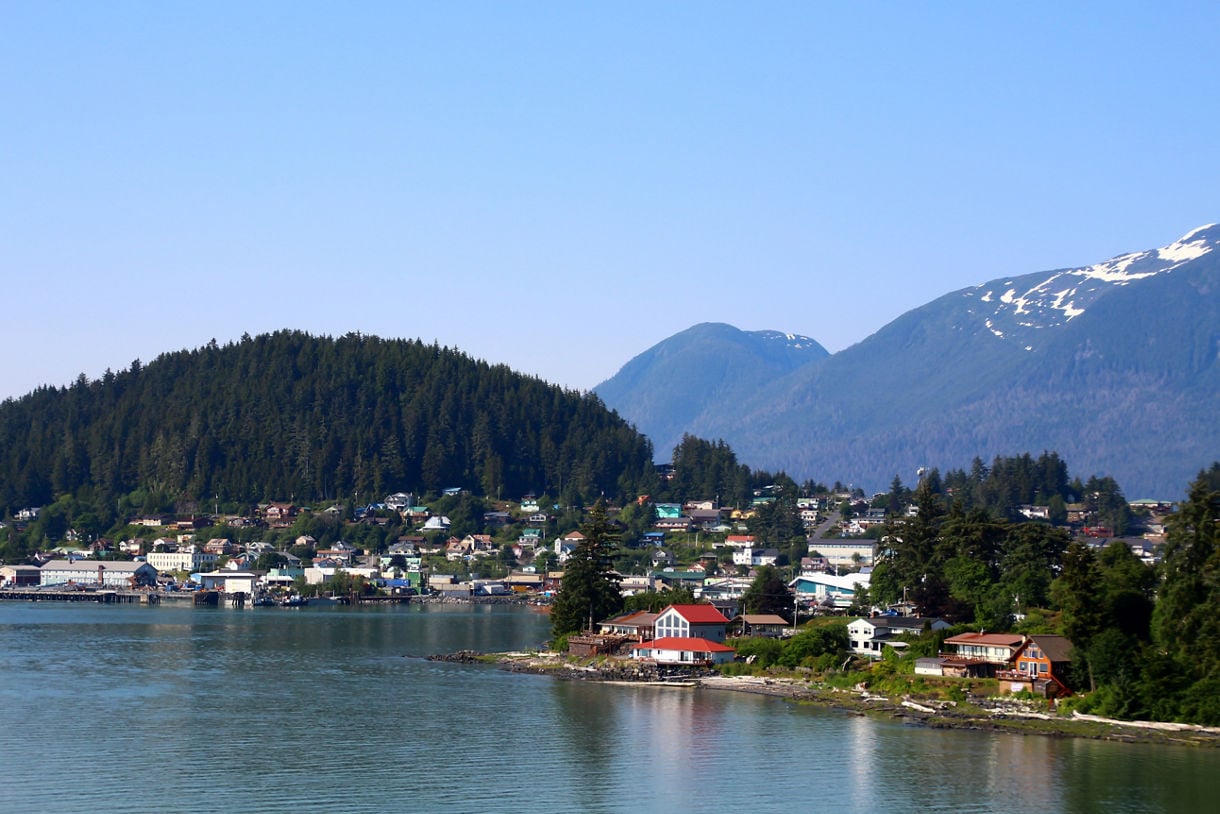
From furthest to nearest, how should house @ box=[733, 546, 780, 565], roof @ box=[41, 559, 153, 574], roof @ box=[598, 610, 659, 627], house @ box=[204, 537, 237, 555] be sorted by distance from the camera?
house @ box=[204, 537, 237, 555], roof @ box=[41, 559, 153, 574], house @ box=[733, 546, 780, 565], roof @ box=[598, 610, 659, 627]

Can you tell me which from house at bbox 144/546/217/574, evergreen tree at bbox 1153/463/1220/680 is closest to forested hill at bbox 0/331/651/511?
house at bbox 144/546/217/574

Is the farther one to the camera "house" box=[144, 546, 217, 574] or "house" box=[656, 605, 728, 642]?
"house" box=[144, 546, 217, 574]

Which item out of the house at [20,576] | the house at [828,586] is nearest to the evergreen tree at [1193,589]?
the house at [828,586]

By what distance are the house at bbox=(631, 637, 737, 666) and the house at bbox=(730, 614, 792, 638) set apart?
4003mm

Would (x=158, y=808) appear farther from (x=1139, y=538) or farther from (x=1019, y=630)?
(x=1139, y=538)

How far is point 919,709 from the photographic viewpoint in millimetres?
42906

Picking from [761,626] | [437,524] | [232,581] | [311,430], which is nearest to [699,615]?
[761,626]

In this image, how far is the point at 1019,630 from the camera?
50.9m


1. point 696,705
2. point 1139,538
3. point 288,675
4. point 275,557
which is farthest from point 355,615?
point 1139,538

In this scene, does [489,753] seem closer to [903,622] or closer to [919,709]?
[919,709]

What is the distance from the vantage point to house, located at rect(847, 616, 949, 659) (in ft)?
170

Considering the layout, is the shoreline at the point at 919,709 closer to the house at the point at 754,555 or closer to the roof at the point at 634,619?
the roof at the point at 634,619

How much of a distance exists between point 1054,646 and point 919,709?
15.5 ft

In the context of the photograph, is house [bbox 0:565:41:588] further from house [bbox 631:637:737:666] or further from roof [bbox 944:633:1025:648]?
roof [bbox 944:633:1025:648]
